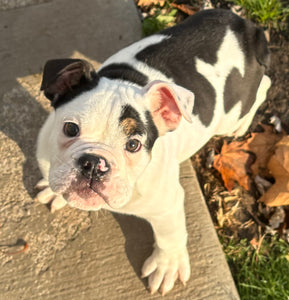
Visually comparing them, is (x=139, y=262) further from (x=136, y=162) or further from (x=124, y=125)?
(x=124, y=125)

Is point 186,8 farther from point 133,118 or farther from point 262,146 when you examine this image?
point 133,118

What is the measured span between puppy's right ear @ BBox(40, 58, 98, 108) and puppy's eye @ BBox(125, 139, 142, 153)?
0.50m

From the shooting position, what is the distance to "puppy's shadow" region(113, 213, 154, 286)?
11.7 ft

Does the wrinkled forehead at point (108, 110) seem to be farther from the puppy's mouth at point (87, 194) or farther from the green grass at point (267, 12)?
the green grass at point (267, 12)

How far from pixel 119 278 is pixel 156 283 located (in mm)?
343

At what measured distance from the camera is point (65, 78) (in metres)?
2.68

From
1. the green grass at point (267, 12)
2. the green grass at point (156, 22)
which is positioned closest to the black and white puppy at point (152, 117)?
the green grass at point (156, 22)

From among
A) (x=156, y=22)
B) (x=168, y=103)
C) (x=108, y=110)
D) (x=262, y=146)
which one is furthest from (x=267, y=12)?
(x=108, y=110)

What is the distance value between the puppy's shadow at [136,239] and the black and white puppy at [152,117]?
110 mm

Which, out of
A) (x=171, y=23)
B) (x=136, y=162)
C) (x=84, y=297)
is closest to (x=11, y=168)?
(x=84, y=297)

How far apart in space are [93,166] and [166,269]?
1.54 meters

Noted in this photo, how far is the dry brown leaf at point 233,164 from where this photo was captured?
170 inches

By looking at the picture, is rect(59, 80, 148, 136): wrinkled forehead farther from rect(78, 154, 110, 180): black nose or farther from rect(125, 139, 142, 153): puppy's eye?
rect(78, 154, 110, 180): black nose

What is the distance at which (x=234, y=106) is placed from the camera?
367 cm
